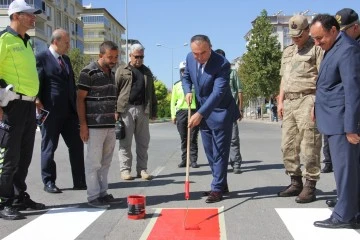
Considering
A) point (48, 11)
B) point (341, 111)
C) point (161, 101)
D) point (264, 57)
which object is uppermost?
point (48, 11)

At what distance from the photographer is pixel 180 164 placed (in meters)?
9.75

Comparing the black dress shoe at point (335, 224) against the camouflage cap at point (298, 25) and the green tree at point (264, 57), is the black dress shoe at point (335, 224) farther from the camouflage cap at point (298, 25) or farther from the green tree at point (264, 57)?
the green tree at point (264, 57)

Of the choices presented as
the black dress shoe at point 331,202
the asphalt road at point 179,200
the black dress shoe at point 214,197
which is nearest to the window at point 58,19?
the asphalt road at point 179,200

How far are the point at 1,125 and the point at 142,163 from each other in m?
3.26

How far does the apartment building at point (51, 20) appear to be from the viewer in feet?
196

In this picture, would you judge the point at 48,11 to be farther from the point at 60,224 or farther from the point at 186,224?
the point at 186,224

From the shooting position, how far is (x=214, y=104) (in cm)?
604

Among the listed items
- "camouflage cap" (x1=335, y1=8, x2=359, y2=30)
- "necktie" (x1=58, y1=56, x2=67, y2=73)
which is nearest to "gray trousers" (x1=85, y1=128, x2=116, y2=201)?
"necktie" (x1=58, y1=56, x2=67, y2=73)

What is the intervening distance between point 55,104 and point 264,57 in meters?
39.3

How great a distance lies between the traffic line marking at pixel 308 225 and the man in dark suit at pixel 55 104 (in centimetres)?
323

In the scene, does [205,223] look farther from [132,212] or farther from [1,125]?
[1,125]

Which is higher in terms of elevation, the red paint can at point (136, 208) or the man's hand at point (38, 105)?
the man's hand at point (38, 105)

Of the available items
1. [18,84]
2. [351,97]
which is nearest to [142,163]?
[18,84]

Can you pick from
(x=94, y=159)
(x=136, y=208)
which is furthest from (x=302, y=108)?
(x=94, y=159)
